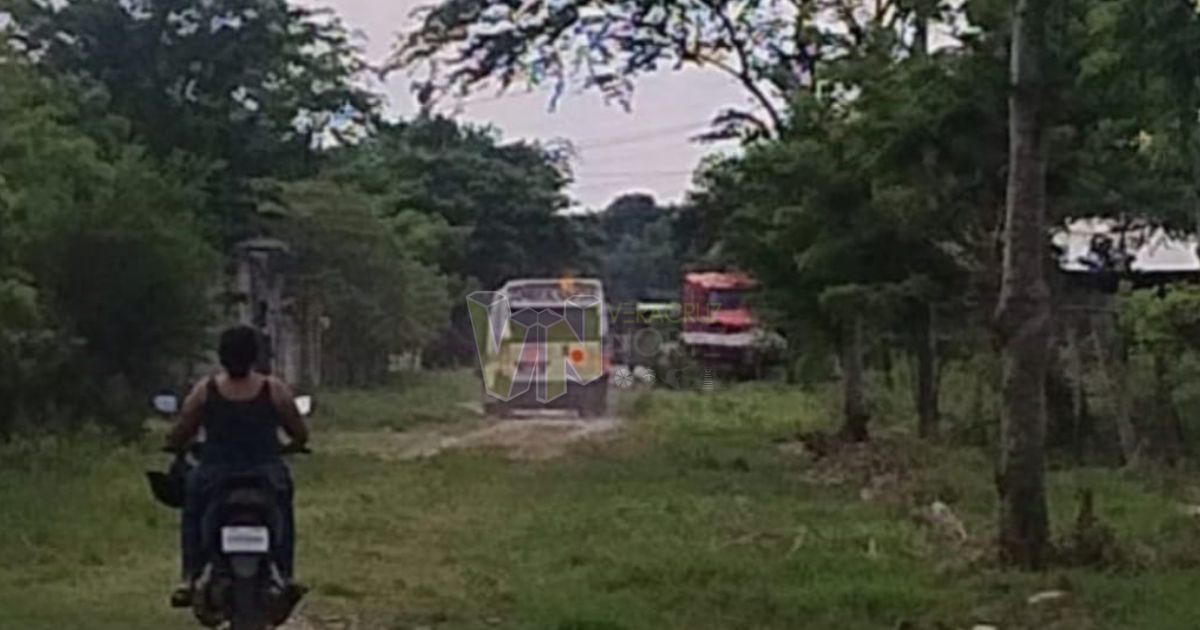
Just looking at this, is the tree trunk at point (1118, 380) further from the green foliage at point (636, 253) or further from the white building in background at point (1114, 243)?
the green foliage at point (636, 253)

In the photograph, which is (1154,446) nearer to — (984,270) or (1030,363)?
(984,270)

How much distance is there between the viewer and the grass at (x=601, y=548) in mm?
10484

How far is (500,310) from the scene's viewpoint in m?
36.7

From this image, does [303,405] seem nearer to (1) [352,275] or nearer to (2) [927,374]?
(2) [927,374]

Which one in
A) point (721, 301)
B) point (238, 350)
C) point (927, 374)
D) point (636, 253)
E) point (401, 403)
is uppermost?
point (636, 253)

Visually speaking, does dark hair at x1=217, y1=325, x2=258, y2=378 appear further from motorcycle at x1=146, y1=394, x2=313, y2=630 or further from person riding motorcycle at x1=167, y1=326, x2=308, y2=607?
motorcycle at x1=146, y1=394, x2=313, y2=630

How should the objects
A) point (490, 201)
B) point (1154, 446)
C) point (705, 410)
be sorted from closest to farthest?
point (1154, 446)
point (705, 410)
point (490, 201)

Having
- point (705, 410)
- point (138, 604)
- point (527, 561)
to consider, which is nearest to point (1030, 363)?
point (527, 561)

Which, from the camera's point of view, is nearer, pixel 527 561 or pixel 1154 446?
pixel 527 561

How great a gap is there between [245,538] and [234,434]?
17.6 inches

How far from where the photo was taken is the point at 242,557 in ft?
27.1

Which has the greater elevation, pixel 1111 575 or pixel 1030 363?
pixel 1030 363

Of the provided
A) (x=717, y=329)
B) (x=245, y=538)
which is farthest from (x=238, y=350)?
(x=717, y=329)

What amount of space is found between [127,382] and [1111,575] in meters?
15.0
